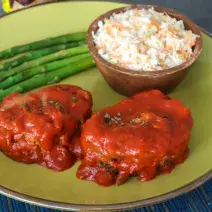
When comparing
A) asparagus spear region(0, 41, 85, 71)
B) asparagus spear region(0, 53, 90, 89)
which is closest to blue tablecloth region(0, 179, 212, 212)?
asparagus spear region(0, 53, 90, 89)

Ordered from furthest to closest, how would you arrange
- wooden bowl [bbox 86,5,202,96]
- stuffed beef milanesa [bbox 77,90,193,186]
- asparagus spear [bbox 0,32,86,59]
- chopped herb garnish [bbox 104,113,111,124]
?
asparagus spear [bbox 0,32,86,59], wooden bowl [bbox 86,5,202,96], chopped herb garnish [bbox 104,113,111,124], stuffed beef milanesa [bbox 77,90,193,186]

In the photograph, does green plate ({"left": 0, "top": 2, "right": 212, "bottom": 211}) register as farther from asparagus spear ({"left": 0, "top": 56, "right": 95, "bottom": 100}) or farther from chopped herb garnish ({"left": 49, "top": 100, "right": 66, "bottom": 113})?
chopped herb garnish ({"left": 49, "top": 100, "right": 66, "bottom": 113})

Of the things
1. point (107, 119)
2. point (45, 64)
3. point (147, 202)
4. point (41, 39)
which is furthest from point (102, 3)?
point (147, 202)

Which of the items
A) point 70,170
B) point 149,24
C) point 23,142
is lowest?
point 70,170

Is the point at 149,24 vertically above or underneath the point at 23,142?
above

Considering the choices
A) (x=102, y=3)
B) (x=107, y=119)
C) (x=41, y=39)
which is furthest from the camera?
(x=102, y=3)

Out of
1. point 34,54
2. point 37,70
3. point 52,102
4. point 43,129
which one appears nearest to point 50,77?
point 37,70

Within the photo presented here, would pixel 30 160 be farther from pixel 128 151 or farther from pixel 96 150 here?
pixel 128 151

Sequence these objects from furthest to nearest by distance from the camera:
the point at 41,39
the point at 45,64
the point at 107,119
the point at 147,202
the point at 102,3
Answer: the point at 102,3 < the point at 41,39 < the point at 45,64 < the point at 107,119 < the point at 147,202
